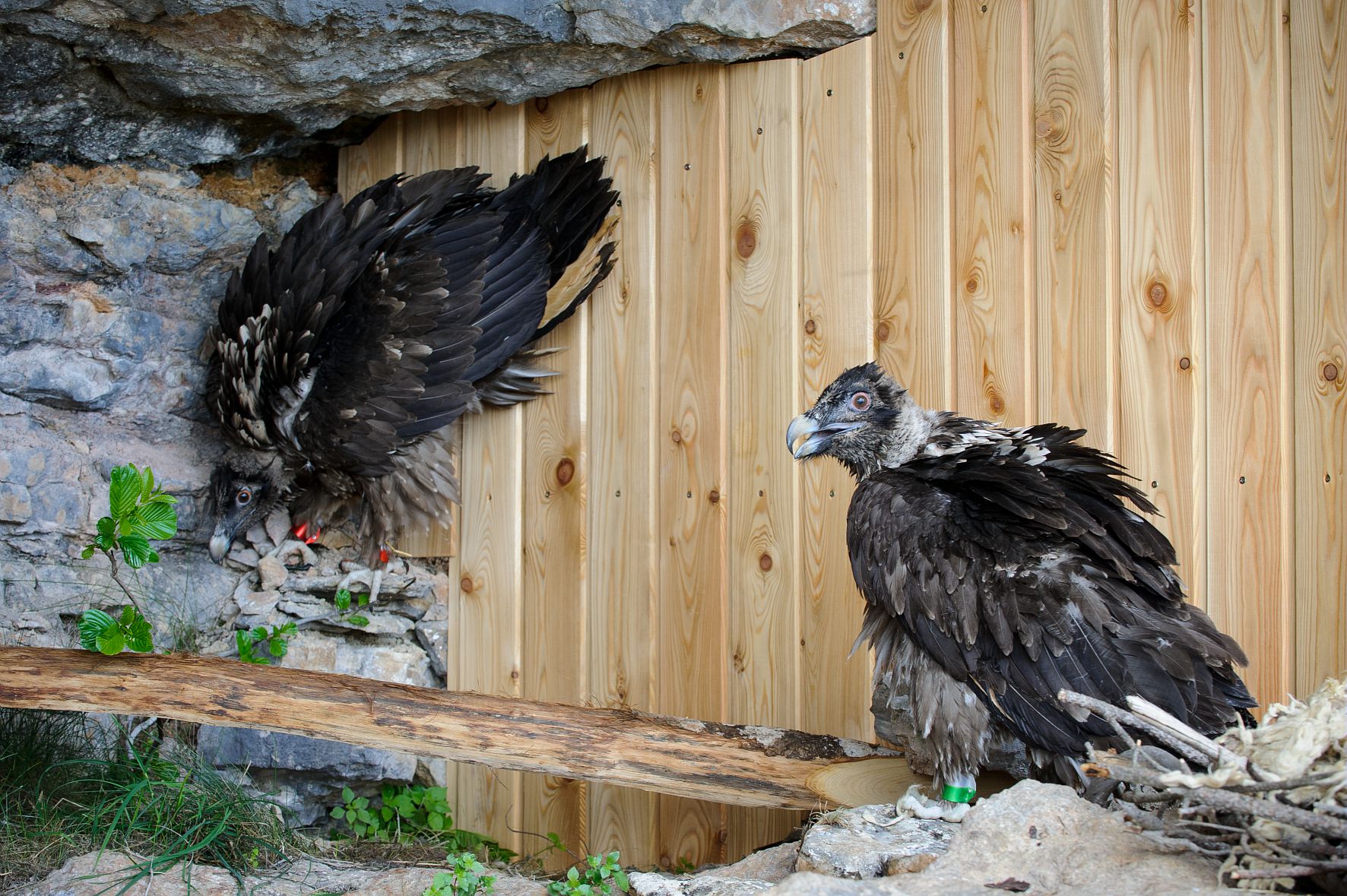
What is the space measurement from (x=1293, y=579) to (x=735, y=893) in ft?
5.91

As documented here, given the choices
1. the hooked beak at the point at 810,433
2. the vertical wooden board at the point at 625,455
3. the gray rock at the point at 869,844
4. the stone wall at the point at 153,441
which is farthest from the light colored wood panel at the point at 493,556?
the gray rock at the point at 869,844

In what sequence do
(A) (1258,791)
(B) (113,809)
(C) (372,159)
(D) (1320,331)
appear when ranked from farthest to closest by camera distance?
(C) (372,159) → (B) (113,809) → (D) (1320,331) → (A) (1258,791)

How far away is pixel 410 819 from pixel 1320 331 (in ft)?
12.0

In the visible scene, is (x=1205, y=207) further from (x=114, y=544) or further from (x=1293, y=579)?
(x=114, y=544)

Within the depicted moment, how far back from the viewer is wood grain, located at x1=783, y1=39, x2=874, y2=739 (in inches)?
135

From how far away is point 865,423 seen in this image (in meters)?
2.99

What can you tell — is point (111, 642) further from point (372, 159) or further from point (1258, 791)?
point (1258, 791)

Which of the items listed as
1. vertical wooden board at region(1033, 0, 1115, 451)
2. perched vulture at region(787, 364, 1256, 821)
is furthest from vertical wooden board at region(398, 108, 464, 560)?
vertical wooden board at region(1033, 0, 1115, 451)

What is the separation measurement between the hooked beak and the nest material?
125cm

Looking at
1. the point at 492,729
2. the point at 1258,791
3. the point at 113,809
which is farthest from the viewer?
the point at 113,809

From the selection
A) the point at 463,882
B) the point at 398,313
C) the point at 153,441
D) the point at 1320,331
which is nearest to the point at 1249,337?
the point at 1320,331

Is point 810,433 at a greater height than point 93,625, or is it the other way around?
point 810,433

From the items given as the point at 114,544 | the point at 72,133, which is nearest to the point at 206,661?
the point at 114,544

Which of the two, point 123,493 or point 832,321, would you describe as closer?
point 123,493
